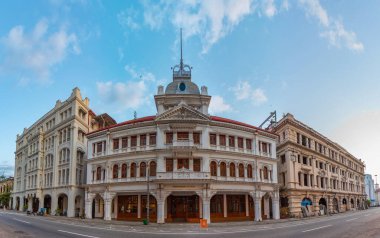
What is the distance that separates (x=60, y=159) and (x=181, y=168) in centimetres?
2776

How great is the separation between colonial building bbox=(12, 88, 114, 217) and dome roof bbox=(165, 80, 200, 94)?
56.7ft

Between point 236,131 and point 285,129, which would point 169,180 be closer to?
point 236,131

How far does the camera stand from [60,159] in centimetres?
5903

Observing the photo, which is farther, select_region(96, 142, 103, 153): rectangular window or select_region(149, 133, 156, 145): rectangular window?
select_region(96, 142, 103, 153): rectangular window

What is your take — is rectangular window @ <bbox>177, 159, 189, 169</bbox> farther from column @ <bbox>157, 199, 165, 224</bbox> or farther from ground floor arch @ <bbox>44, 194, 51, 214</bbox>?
ground floor arch @ <bbox>44, 194, 51, 214</bbox>

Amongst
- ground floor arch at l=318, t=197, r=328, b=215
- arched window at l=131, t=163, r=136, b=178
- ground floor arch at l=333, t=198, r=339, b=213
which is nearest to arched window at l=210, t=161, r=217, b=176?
arched window at l=131, t=163, r=136, b=178

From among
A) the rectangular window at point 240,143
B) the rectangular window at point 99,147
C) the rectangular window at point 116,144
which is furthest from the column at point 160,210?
the rectangular window at point 240,143

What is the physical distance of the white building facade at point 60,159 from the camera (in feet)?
181

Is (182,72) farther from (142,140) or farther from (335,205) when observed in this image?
(335,205)

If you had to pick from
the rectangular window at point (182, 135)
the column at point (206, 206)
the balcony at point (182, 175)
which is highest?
the rectangular window at point (182, 135)

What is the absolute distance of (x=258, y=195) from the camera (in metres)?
44.8

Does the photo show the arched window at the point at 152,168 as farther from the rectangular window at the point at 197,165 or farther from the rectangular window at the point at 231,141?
the rectangular window at the point at 231,141

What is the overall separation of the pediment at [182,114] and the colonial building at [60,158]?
20449 millimetres

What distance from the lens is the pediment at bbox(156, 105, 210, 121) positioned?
42.5 m
